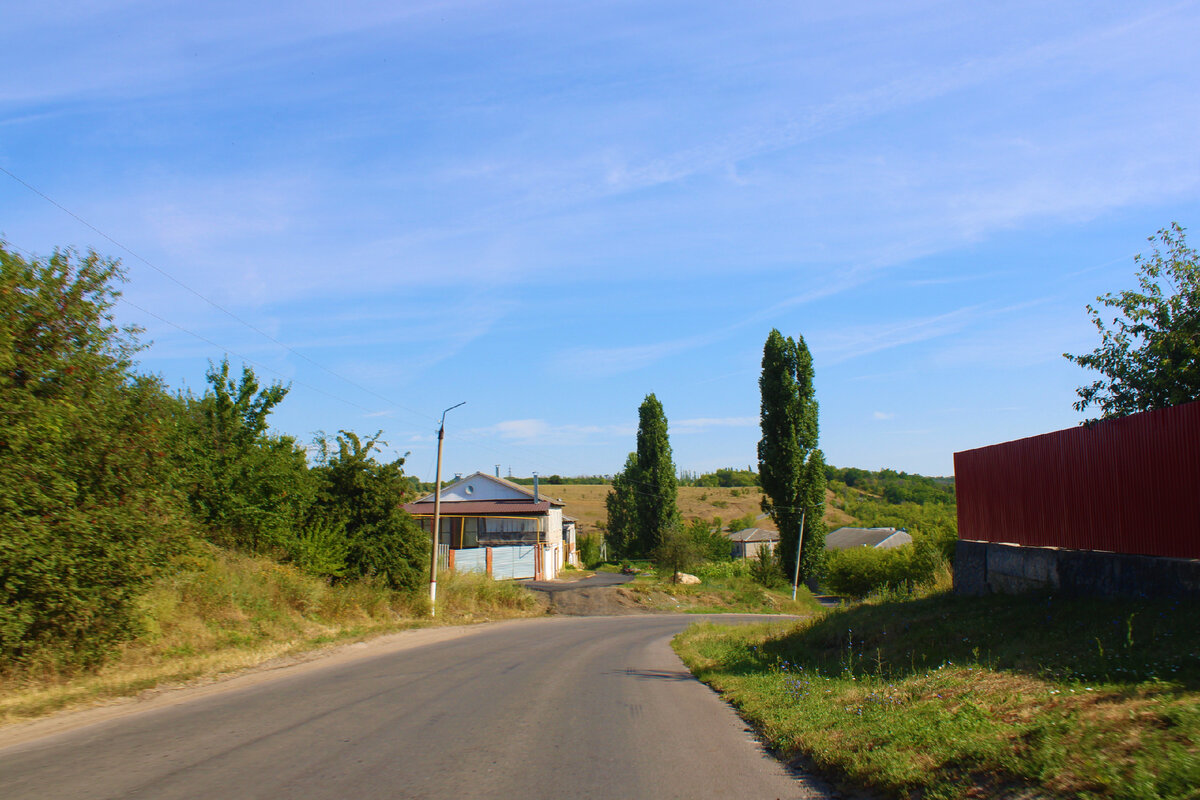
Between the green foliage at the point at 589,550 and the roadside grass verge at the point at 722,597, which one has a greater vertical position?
the green foliage at the point at 589,550

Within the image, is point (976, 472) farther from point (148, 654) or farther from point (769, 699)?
point (148, 654)

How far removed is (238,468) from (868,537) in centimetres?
6531

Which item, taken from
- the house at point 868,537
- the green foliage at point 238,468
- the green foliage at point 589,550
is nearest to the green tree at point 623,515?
the green foliage at point 589,550

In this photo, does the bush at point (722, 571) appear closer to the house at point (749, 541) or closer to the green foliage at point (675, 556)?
the green foliage at point (675, 556)

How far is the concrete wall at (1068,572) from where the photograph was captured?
9.08m

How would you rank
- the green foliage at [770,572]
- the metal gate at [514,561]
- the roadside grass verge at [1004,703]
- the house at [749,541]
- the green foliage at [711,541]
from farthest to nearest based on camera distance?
the house at [749,541]
the green foliage at [711,541]
the green foliage at [770,572]
the metal gate at [514,561]
the roadside grass verge at [1004,703]

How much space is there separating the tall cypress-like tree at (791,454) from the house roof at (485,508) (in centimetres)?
1769

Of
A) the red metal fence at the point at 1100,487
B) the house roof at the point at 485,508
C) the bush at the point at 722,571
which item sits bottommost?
the bush at the point at 722,571

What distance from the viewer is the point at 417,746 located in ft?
25.2

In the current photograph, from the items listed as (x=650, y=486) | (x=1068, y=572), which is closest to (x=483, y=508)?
(x=650, y=486)

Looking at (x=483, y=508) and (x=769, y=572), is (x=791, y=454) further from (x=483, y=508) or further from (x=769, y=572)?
(x=483, y=508)

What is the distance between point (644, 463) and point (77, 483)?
56529 mm

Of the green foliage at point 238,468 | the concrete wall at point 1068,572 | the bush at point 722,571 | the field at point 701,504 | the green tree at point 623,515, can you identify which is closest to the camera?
the concrete wall at point 1068,572

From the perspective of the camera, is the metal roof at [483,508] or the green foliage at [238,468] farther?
the metal roof at [483,508]
